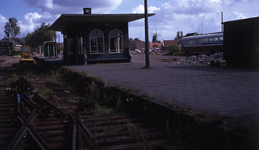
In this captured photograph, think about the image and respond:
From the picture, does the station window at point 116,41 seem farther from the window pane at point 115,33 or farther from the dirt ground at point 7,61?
the dirt ground at point 7,61

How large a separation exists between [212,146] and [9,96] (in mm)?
7015

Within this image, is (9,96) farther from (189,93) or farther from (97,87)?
(189,93)

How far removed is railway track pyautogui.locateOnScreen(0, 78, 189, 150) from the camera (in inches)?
150

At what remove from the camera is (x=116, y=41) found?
23.2 metres

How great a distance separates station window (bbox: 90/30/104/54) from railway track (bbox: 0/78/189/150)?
A: 1687 centimetres

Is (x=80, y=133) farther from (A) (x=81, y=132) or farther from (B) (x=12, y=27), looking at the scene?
(B) (x=12, y=27)

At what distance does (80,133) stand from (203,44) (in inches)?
1223

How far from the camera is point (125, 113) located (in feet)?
19.5

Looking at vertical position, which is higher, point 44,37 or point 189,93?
point 44,37

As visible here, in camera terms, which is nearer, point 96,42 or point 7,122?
point 7,122

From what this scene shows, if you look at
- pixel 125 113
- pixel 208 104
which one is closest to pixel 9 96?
pixel 125 113

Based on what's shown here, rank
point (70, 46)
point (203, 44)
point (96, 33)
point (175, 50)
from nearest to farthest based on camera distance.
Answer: point (96, 33) < point (70, 46) < point (203, 44) < point (175, 50)

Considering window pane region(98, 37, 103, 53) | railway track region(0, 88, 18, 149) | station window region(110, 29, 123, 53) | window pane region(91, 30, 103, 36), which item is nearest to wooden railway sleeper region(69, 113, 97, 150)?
railway track region(0, 88, 18, 149)

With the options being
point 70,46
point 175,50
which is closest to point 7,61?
point 70,46
